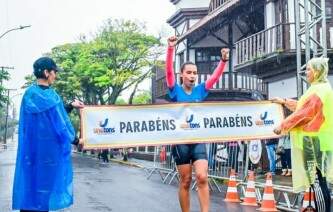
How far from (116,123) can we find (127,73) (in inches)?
1461

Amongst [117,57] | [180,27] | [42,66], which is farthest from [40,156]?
[117,57]

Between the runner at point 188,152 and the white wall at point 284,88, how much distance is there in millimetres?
13106

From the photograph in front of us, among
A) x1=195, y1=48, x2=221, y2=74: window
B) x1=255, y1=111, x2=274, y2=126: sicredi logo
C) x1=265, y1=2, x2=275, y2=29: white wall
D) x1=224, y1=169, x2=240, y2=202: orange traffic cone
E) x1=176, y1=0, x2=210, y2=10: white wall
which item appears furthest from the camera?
x1=176, y1=0, x2=210, y2=10: white wall

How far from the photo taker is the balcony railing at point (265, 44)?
18.3 m

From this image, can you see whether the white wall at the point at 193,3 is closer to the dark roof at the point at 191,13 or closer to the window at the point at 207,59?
the dark roof at the point at 191,13

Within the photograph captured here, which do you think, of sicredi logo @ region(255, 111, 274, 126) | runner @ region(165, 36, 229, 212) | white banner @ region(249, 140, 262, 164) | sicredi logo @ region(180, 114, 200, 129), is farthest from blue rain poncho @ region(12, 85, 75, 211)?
white banner @ region(249, 140, 262, 164)

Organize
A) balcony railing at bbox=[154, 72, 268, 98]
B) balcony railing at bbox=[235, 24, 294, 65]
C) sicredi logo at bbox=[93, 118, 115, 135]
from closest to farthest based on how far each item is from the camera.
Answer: sicredi logo at bbox=[93, 118, 115, 135]
balcony railing at bbox=[235, 24, 294, 65]
balcony railing at bbox=[154, 72, 268, 98]

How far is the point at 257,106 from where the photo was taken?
341 inches

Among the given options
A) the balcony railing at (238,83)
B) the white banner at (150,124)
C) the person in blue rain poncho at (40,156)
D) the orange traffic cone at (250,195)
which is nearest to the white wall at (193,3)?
the balcony railing at (238,83)

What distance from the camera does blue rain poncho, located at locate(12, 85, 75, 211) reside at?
17.5ft

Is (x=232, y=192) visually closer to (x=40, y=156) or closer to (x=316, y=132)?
(x=316, y=132)

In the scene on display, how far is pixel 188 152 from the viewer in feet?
21.8

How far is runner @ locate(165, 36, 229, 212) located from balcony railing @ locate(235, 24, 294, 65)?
12.0m

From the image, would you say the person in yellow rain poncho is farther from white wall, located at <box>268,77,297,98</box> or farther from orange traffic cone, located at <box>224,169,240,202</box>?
white wall, located at <box>268,77,297,98</box>
